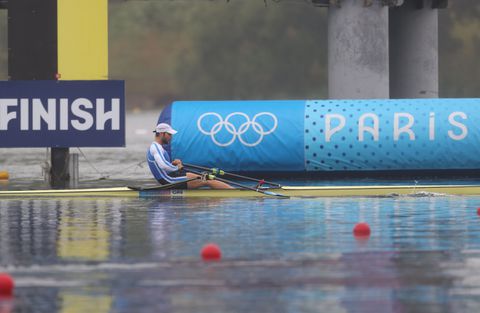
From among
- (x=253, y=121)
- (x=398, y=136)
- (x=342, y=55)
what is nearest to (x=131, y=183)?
(x=253, y=121)

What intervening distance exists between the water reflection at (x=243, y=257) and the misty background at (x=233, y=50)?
65.2m

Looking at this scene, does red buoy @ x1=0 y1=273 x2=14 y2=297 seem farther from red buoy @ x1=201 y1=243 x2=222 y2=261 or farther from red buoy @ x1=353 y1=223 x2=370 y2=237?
red buoy @ x1=353 y1=223 x2=370 y2=237

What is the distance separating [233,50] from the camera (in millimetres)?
92438

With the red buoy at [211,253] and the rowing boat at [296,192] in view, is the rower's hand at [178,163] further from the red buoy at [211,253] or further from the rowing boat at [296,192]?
the red buoy at [211,253]

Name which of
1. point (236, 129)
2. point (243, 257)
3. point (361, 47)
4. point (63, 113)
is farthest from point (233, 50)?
point (243, 257)

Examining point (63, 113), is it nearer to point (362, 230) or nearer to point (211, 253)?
point (362, 230)

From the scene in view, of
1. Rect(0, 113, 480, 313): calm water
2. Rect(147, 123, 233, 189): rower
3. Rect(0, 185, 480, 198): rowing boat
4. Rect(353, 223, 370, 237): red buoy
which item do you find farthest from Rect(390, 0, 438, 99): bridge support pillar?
Rect(353, 223, 370, 237): red buoy

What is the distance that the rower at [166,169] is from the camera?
2420 cm

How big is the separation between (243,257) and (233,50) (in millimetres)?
78365

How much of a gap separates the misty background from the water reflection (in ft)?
214

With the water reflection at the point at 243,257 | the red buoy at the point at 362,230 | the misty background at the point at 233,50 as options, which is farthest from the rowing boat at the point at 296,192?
the misty background at the point at 233,50

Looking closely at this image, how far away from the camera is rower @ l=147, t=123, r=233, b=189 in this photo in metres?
24.2

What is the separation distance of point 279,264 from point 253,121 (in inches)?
595

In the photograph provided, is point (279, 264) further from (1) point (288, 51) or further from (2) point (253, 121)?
(1) point (288, 51)
